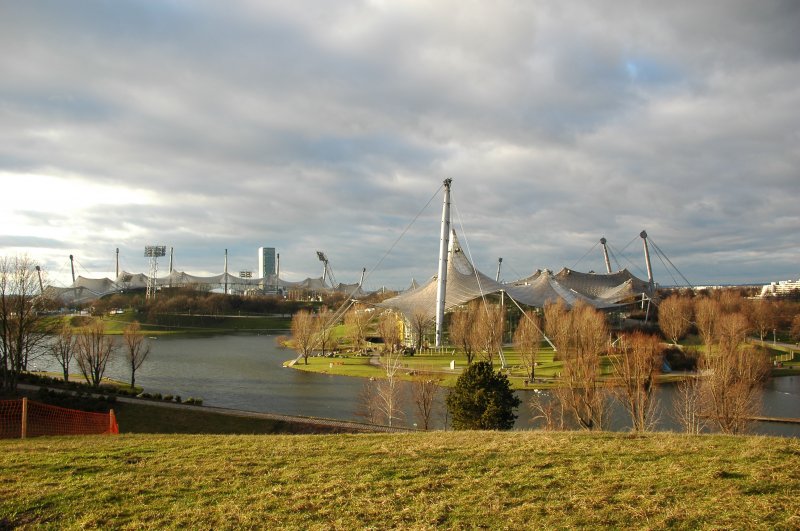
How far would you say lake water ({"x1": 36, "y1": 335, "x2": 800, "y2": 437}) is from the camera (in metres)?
23.1

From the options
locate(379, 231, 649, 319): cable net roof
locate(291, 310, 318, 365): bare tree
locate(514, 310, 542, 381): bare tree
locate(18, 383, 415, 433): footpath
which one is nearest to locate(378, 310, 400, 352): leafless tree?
locate(379, 231, 649, 319): cable net roof

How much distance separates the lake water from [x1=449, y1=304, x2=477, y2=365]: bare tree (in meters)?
8.40

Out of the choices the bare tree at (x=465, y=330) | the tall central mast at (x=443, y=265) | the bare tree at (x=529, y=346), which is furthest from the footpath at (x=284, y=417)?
the tall central mast at (x=443, y=265)

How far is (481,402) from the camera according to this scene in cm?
1410

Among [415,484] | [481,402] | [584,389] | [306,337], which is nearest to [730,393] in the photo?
[584,389]

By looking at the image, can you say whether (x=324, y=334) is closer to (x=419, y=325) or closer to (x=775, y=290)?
(x=419, y=325)

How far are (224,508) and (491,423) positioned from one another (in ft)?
31.5

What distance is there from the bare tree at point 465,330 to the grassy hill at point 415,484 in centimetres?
2869

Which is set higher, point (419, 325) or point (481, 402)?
point (419, 325)

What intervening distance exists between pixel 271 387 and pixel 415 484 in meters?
26.4

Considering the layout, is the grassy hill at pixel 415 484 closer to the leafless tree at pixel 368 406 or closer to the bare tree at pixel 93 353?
the leafless tree at pixel 368 406

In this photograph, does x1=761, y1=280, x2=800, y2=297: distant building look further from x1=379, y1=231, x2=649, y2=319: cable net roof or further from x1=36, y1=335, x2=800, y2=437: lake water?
x1=36, y1=335, x2=800, y2=437: lake water

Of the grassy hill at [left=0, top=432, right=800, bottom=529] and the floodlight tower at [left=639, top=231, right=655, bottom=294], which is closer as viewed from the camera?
the grassy hill at [left=0, top=432, right=800, bottom=529]

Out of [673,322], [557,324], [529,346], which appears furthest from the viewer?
[673,322]
